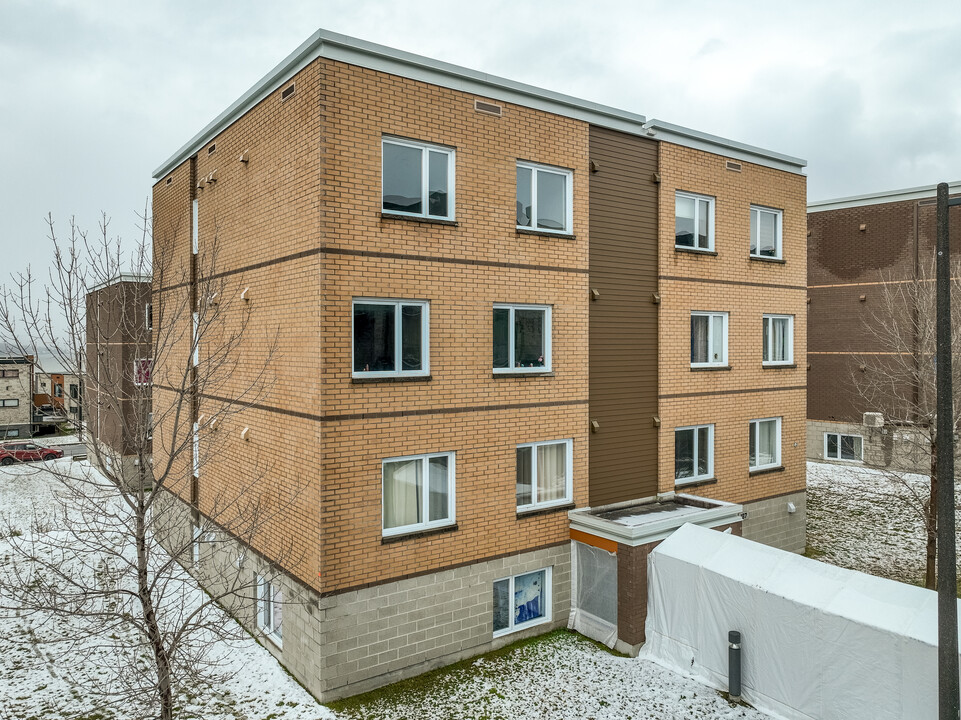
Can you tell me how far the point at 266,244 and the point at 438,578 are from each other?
709 centimetres

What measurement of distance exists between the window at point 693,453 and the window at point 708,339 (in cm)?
171

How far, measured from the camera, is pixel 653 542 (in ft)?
42.0

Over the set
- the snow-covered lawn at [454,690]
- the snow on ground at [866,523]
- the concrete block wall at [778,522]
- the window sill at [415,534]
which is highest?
the window sill at [415,534]

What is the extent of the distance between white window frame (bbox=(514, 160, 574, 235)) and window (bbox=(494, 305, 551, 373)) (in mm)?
1613

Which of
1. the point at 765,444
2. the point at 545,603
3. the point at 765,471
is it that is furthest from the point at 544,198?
the point at 765,471

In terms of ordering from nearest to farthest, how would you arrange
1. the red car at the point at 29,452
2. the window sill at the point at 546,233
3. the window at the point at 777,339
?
the window sill at the point at 546,233 < the window at the point at 777,339 < the red car at the point at 29,452

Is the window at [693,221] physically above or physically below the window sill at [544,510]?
above

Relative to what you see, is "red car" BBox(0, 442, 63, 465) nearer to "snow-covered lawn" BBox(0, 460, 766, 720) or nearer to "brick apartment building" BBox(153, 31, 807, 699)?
"brick apartment building" BBox(153, 31, 807, 699)

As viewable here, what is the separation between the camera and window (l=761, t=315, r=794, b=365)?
18.0m

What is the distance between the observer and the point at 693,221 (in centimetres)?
1627

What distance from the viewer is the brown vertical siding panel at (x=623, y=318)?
14375 millimetres

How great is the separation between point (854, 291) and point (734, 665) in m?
25.0

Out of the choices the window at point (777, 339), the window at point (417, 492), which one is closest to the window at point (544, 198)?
the window at point (417, 492)

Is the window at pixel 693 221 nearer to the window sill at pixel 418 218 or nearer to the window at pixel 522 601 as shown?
the window sill at pixel 418 218
